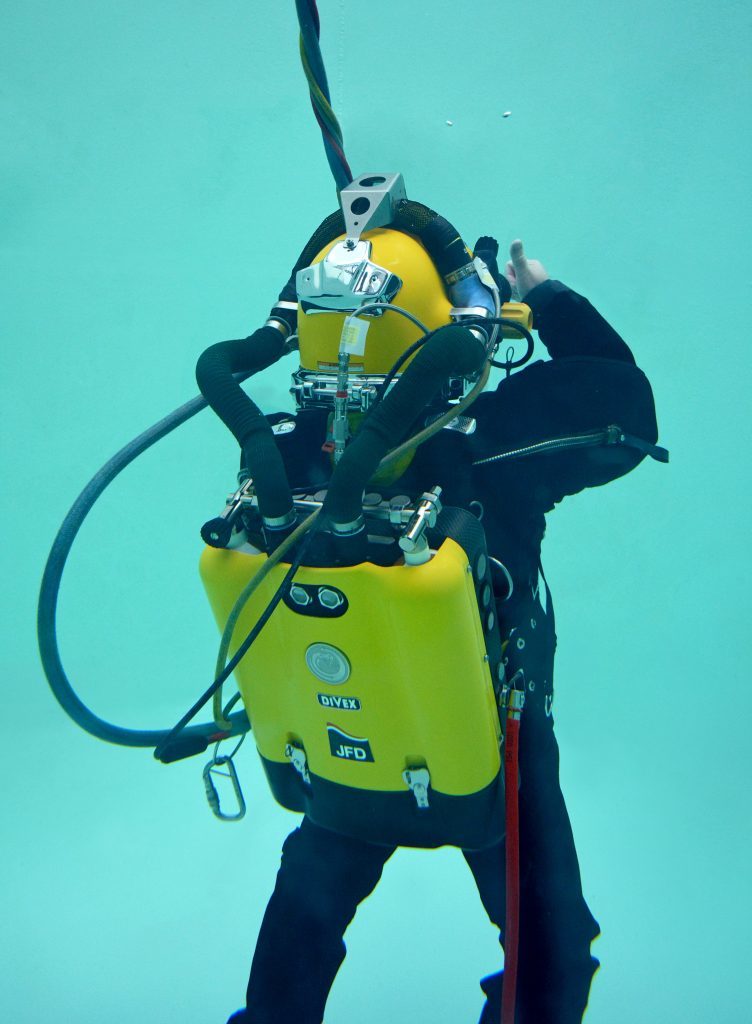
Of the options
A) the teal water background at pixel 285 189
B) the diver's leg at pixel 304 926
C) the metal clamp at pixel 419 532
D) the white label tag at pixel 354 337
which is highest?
the teal water background at pixel 285 189

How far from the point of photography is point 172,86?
5.39 meters

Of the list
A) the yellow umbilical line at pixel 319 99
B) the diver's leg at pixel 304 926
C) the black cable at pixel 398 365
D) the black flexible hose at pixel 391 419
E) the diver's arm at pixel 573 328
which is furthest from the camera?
the diver's leg at pixel 304 926

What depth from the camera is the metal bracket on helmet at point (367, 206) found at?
1520 mm

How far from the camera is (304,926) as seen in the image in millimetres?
1769

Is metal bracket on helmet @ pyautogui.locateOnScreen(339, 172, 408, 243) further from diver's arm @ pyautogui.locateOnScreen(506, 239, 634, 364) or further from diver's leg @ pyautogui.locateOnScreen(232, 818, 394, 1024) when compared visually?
diver's leg @ pyautogui.locateOnScreen(232, 818, 394, 1024)

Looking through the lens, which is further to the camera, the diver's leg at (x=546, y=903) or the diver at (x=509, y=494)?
the diver's leg at (x=546, y=903)

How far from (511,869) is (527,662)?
451 mm

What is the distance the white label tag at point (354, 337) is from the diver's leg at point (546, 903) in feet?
3.03

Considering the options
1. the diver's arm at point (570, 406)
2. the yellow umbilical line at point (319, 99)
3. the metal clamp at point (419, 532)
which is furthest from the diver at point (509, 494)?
the yellow umbilical line at point (319, 99)

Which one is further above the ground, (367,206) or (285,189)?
(285,189)

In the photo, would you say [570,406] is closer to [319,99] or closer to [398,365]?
[398,365]

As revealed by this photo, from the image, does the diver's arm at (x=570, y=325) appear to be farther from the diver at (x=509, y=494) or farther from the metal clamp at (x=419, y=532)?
the metal clamp at (x=419, y=532)

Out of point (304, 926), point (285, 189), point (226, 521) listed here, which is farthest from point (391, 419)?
point (285, 189)

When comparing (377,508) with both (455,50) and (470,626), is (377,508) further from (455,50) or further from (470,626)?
(455,50)
